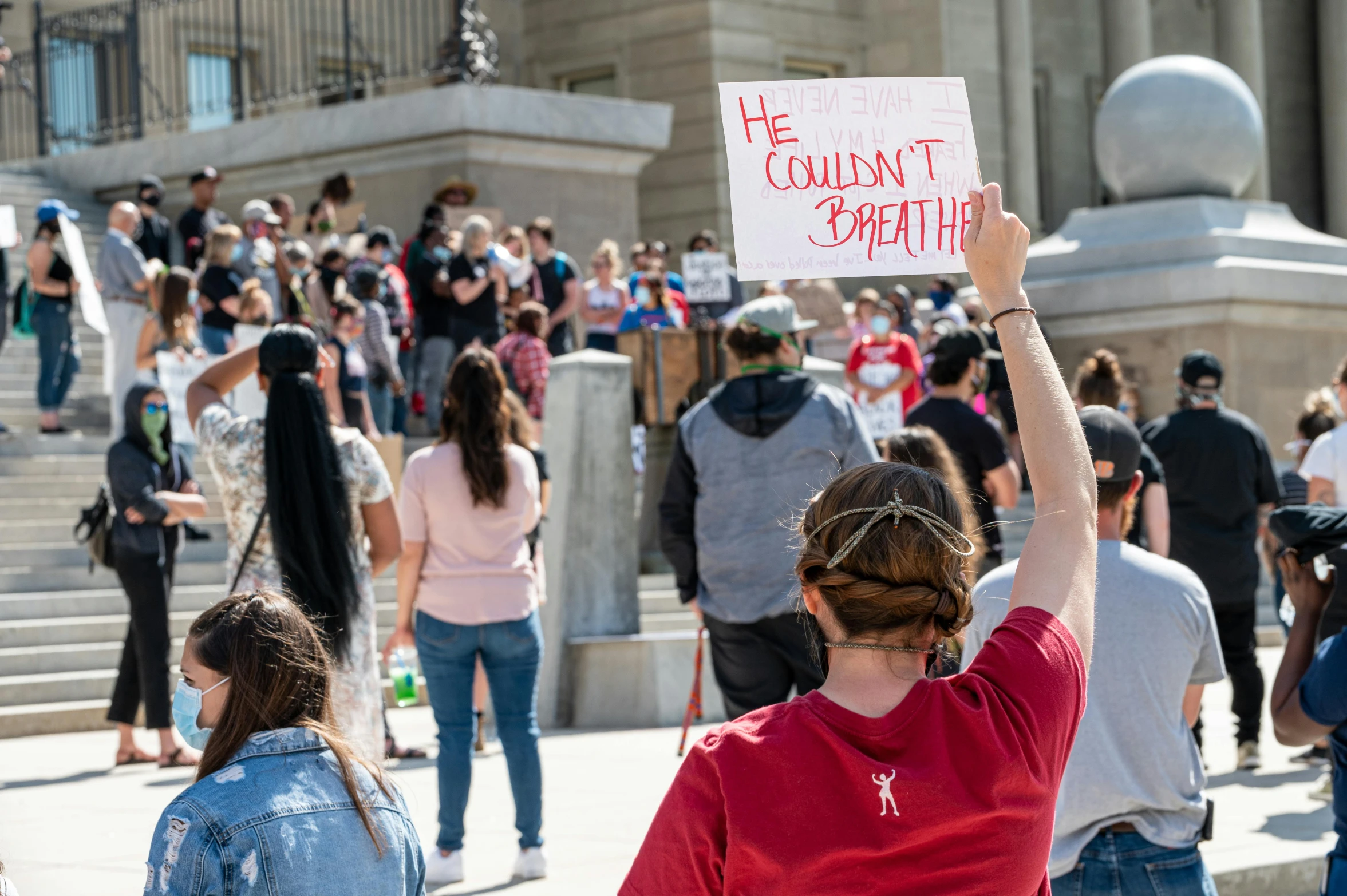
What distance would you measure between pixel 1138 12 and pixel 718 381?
72.4ft

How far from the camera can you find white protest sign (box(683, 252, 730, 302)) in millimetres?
16797

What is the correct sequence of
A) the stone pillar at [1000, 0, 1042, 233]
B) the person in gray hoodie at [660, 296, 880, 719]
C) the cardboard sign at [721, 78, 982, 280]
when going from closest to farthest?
the cardboard sign at [721, 78, 982, 280] → the person in gray hoodie at [660, 296, 880, 719] → the stone pillar at [1000, 0, 1042, 233]

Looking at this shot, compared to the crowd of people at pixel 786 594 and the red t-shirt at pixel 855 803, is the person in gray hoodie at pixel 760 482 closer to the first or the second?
the crowd of people at pixel 786 594

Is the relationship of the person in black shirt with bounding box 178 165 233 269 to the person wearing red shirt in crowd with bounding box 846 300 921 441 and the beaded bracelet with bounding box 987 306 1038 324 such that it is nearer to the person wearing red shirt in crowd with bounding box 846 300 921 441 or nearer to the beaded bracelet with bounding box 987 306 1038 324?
the person wearing red shirt in crowd with bounding box 846 300 921 441

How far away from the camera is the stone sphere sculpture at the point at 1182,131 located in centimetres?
1486

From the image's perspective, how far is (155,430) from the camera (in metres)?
8.24

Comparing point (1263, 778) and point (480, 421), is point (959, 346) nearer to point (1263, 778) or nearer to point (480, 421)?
point (480, 421)

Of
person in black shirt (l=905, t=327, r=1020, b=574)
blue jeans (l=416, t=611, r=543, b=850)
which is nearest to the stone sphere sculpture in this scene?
person in black shirt (l=905, t=327, r=1020, b=574)

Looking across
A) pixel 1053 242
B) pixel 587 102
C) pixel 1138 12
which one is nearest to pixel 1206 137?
pixel 1053 242

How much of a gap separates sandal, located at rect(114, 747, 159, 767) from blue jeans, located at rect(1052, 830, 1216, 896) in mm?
5884

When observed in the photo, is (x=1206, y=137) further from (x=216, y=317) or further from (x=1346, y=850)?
(x=1346, y=850)

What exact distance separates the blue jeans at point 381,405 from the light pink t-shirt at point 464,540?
7577 millimetres

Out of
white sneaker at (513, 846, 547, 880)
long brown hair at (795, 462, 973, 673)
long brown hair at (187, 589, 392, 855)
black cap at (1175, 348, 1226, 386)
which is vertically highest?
black cap at (1175, 348, 1226, 386)

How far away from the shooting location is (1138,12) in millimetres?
32219
